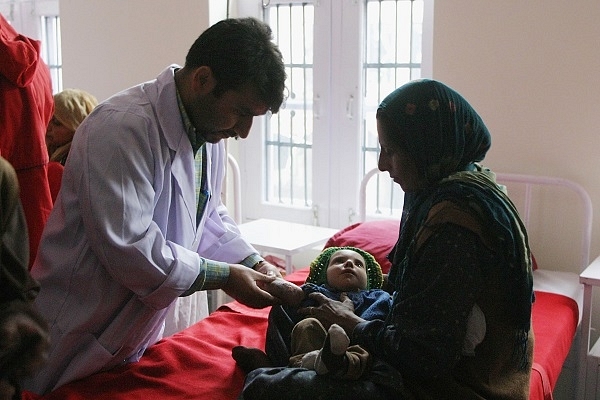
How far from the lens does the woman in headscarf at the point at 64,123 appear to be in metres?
3.12

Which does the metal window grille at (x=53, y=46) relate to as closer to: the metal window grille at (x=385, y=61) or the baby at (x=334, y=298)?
the metal window grille at (x=385, y=61)

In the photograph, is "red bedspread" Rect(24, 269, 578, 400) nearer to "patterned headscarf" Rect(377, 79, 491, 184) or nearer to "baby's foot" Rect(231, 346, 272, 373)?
"baby's foot" Rect(231, 346, 272, 373)

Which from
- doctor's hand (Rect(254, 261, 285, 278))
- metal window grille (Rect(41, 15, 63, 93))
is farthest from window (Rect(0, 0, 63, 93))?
doctor's hand (Rect(254, 261, 285, 278))

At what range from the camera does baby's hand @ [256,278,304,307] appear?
200 centimetres

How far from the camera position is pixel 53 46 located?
5.26m

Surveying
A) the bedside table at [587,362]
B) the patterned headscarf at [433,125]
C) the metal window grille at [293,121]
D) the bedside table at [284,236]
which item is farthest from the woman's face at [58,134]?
the bedside table at [587,362]

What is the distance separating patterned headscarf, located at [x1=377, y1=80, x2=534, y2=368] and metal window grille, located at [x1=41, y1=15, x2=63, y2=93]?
4.19m

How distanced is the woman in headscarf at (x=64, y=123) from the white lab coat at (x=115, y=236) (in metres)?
1.34

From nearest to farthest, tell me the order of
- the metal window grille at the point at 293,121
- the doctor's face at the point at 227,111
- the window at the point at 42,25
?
the doctor's face at the point at 227,111 < the metal window grille at the point at 293,121 < the window at the point at 42,25

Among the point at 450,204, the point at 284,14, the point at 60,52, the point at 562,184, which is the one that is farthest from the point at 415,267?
the point at 60,52

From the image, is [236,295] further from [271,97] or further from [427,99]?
[427,99]

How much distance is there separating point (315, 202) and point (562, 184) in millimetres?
1454

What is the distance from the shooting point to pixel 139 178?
1742mm

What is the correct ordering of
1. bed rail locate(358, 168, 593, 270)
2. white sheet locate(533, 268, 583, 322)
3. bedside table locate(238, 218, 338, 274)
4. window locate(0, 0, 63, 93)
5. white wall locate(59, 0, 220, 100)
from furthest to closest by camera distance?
window locate(0, 0, 63, 93)
white wall locate(59, 0, 220, 100)
bedside table locate(238, 218, 338, 274)
bed rail locate(358, 168, 593, 270)
white sheet locate(533, 268, 583, 322)
